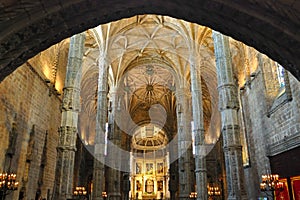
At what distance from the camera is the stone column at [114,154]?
25031 millimetres

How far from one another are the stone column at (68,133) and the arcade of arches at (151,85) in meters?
0.05

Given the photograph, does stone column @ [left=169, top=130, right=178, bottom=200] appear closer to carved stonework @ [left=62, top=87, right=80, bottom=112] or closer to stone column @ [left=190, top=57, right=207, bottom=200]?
stone column @ [left=190, top=57, right=207, bottom=200]

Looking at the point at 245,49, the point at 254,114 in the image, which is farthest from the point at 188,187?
the point at 245,49

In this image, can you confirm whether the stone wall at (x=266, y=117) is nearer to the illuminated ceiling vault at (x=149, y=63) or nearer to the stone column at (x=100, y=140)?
the illuminated ceiling vault at (x=149, y=63)

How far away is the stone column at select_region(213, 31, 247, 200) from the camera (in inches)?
460

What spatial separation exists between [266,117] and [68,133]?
13.7 metres

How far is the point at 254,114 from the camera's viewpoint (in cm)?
2100

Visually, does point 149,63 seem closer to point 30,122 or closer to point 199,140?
point 199,140

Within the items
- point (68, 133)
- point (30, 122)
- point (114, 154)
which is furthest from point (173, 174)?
point (68, 133)

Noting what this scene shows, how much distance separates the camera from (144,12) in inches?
234

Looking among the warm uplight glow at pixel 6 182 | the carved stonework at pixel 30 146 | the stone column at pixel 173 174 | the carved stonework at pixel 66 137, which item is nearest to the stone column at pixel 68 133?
the carved stonework at pixel 66 137

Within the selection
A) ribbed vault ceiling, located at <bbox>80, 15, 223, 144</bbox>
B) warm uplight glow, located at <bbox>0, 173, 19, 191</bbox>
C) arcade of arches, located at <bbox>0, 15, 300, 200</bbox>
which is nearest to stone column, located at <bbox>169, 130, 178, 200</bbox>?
arcade of arches, located at <bbox>0, 15, 300, 200</bbox>

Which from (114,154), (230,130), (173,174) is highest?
(114,154)

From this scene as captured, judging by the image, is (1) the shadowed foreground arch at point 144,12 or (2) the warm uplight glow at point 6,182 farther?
(2) the warm uplight glow at point 6,182
